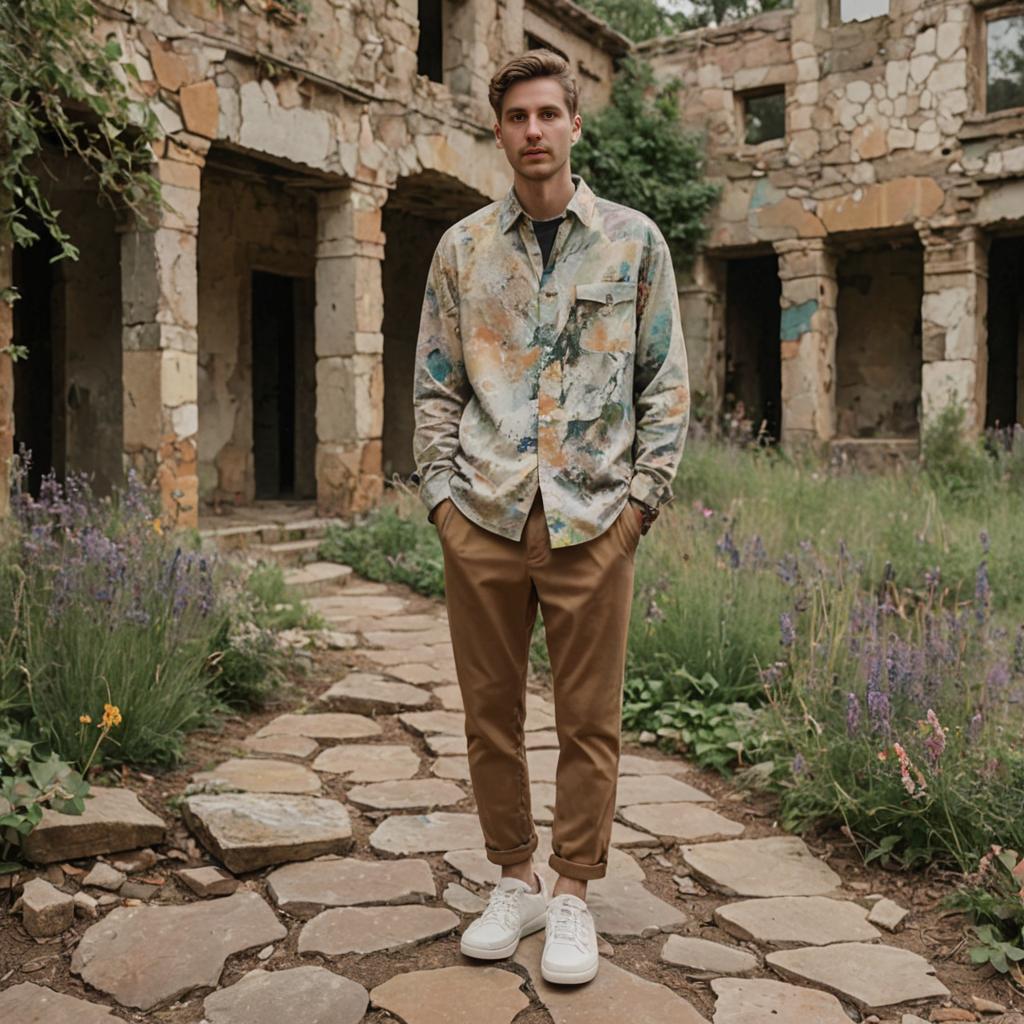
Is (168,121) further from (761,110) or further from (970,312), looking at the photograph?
(761,110)

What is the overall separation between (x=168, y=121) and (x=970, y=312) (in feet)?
23.3

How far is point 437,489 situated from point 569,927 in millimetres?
949

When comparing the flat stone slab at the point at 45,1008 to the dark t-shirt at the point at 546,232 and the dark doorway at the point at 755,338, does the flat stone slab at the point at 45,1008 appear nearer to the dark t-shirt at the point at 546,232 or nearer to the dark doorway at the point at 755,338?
the dark t-shirt at the point at 546,232

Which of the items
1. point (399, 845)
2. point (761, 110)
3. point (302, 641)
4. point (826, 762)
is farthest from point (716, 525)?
point (761, 110)

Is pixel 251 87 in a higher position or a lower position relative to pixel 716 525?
higher

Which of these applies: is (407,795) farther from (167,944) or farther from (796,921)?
(796,921)

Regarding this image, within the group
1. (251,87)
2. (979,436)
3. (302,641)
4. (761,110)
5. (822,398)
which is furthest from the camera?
(761,110)

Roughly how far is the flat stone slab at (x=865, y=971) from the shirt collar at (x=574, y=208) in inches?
65.9

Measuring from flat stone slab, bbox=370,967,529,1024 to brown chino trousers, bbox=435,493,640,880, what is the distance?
0.87 feet

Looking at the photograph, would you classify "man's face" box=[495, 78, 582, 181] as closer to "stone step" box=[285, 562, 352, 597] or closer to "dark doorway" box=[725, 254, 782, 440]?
"stone step" box=[285, 562, 352, 597]

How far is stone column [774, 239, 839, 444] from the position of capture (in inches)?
410

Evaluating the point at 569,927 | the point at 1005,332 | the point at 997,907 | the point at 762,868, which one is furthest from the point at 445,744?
the point at 1005,332

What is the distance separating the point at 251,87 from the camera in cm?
698

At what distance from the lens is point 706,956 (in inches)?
93.5
